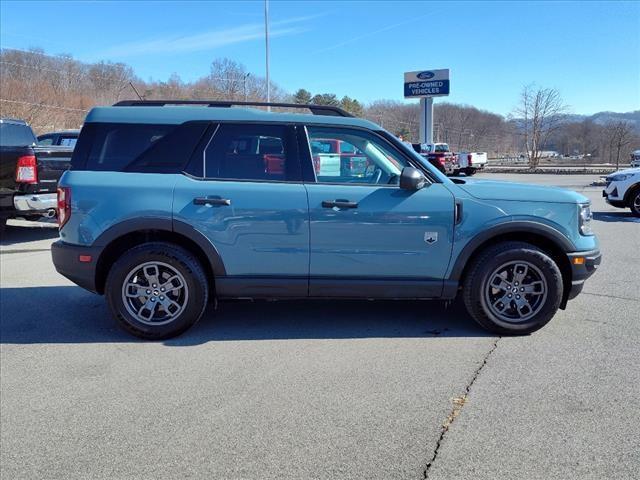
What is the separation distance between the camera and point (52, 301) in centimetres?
554

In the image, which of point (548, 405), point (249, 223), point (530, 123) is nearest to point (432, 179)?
point (249, 223)

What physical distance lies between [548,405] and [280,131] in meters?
2.93

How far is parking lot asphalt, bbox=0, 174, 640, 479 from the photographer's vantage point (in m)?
2.65

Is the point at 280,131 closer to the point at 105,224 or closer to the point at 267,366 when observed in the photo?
the point at 105,224

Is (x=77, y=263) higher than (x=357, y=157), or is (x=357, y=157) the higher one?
(x=357, y=157)

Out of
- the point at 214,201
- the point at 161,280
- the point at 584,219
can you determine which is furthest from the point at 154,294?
the point at 584,219

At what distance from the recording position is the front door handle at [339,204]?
417 cm

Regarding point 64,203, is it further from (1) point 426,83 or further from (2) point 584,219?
(1) point 426,83

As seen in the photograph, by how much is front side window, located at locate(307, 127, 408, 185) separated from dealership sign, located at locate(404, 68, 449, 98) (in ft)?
123

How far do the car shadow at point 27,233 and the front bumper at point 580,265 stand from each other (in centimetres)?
891

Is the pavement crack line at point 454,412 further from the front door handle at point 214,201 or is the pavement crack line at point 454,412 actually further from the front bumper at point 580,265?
the front door handle at point 214,201

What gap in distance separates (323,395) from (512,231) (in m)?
2.16

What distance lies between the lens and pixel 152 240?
4.43 m

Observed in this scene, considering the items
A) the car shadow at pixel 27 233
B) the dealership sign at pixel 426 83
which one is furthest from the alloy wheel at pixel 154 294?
the dealership sign at pixel 426 83
